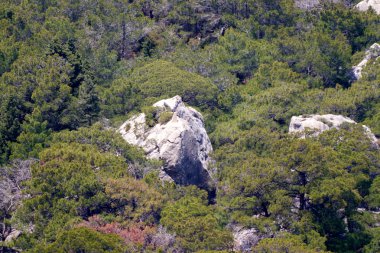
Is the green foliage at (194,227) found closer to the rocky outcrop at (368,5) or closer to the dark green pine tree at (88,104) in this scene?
the dark green pine tree at (88,104)

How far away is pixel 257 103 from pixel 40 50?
13.7m

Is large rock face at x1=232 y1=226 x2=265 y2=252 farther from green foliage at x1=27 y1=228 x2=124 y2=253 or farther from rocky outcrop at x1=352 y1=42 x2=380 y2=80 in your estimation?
rocky outcrop at x1=352 y1=42 x2=380 y2=80

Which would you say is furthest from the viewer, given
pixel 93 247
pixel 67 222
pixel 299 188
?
pixel 299 188

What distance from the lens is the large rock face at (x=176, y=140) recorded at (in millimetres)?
43031

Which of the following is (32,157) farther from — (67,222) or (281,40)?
(281,40)

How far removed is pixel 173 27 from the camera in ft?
209

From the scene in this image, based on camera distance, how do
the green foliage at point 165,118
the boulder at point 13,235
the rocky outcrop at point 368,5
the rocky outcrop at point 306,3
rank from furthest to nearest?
the rocky outcrop at point 306,3 < the rocky outcrop at point 368,5 < the green foliage at point 165,118 < the boulder at point 13,235

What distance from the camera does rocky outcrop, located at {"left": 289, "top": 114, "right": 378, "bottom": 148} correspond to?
152 ft

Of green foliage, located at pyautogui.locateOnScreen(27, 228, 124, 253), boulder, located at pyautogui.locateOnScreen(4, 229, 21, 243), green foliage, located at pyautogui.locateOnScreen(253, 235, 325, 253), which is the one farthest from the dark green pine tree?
green foliage, located at pyautogui.locateOnScreen(253, 235, 325, 253)

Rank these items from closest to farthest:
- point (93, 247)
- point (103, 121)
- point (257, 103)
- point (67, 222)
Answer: point (93, 247) → point (67, 222) → point (103, 121) → point (257, 103)

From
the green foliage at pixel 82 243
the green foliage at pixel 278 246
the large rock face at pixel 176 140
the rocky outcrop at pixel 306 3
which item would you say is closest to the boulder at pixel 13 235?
the green foliage at pixel 82 243

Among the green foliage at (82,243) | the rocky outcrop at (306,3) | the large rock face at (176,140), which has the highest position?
the green foliage at (82,243)

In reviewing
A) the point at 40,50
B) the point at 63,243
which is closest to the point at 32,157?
the point at 63,243

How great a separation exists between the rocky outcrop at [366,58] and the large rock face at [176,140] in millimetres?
14281
